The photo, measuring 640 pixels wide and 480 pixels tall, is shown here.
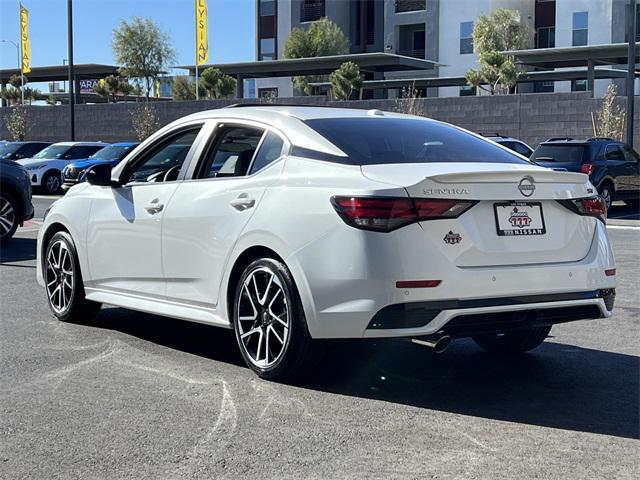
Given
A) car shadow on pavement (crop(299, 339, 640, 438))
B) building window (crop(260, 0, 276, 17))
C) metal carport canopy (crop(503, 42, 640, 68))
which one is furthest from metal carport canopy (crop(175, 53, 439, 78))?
car shadow on pavement (crop(299, 339, 640, 438))

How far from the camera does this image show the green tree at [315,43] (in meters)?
60.5

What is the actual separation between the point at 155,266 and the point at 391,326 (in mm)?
2100

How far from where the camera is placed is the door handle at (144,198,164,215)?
6316 millimetres

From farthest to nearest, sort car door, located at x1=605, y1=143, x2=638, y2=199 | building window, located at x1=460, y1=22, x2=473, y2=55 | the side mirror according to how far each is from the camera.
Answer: building window, located at x1=460, y1=22, x2=473, y2=55, car door, located at x1=605, y1=143, x2=638, y2=199, the side mirror

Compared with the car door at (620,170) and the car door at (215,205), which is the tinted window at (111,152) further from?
the car door at (215,205)

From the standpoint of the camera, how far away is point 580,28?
53219 millimetres

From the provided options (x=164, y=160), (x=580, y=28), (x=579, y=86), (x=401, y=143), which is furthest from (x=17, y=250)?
(x=579, y=86)

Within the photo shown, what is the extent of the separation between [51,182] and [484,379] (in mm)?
22395

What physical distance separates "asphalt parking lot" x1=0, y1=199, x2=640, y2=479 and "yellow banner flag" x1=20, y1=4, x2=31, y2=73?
40.9 meters

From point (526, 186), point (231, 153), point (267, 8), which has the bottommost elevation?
point (526, 186)

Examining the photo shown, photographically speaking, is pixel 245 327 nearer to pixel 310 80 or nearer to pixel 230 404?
pixel 230 404

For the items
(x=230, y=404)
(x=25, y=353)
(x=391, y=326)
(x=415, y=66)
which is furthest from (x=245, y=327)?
(x=415, y=66)

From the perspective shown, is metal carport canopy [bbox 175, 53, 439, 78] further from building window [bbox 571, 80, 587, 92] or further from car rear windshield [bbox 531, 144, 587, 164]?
car rear windshield [bbox 531, 144, 587, 164]

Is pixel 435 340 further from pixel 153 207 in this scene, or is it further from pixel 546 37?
pixel 546 37
